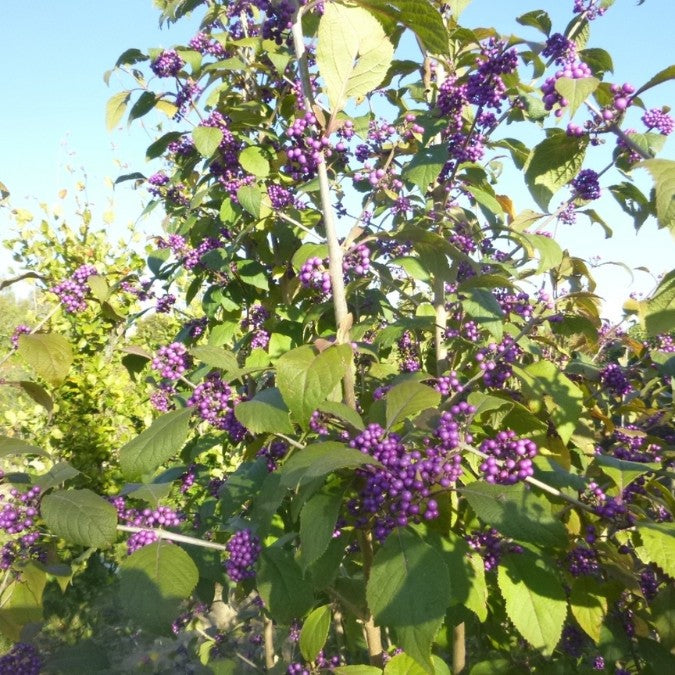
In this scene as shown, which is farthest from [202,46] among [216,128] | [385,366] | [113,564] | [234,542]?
[113,564]

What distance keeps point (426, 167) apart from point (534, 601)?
1512mm

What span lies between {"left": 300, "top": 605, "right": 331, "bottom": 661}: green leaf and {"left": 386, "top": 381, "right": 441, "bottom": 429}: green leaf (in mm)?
1016

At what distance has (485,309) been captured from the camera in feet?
7.09

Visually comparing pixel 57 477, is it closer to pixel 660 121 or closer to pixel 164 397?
pixel 164 397

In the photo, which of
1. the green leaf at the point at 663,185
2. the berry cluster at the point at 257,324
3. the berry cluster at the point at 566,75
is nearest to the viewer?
the green leaf at the point at 663,185

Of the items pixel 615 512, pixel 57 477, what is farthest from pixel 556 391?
pixel 57 477

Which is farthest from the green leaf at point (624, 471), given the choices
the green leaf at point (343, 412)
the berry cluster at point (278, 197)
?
the berry cluster at point (278, 197)

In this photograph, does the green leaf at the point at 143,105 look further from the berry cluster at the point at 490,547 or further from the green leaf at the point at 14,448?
the berry cluster at the point at 490,547

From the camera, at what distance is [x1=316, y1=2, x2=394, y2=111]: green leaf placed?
61.4 inches

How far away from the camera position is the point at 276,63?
7.58ft

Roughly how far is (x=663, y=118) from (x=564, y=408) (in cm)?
A: 107

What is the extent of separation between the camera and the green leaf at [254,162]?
258cm

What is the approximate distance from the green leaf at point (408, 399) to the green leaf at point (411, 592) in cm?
33

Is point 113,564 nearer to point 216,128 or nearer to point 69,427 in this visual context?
point 69,427
